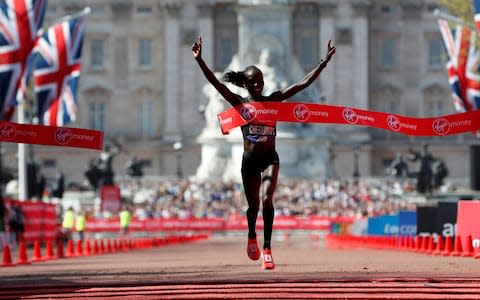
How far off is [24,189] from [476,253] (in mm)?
39526

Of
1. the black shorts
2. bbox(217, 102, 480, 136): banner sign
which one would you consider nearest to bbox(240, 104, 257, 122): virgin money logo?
bbox(217, 102, 480, 136): banner sign

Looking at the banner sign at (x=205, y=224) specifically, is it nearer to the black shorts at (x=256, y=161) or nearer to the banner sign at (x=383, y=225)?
the banner sign at (x=383, y=225)

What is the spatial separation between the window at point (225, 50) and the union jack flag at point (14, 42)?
260ft

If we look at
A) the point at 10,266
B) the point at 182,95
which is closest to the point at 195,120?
the point at 182,95

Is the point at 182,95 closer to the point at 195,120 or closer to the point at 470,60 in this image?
the point at 195,120

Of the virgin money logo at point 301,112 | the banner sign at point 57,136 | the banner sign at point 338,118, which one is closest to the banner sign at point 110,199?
the banner sign at point 338,118

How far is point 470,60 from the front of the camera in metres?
59.7

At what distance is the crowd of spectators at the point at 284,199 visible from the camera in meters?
83.0

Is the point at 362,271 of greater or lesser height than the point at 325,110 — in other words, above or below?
below

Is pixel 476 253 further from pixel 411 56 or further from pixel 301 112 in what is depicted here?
pixel 411 56

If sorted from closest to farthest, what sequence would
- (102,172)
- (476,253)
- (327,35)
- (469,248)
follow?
1. (476,253)
2. (469,248)
3. (102,172)
4. (327,35)

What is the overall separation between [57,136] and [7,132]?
2.43ft

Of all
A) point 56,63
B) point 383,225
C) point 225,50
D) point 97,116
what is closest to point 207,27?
point 225,50

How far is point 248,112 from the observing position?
20250mm
